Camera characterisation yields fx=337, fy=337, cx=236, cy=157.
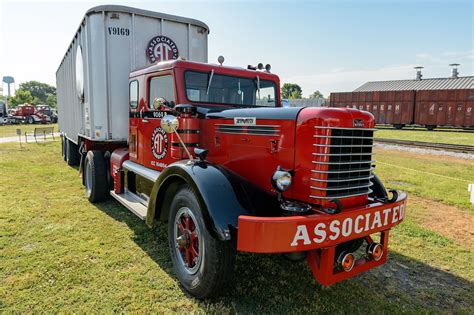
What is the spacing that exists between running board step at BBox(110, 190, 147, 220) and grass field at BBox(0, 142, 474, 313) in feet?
1.24

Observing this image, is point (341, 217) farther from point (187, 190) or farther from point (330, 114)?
point (187, 190)

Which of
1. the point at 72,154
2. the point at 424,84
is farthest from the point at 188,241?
the point at 424,84

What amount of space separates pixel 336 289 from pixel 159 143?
106 inches

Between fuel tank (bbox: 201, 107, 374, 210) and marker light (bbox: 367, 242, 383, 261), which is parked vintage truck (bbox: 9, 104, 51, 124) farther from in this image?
marker light (bbox: 367, 242, 383, 261)

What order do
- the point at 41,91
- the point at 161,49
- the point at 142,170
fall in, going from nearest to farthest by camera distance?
the point at 142,170
the point at 161,49
the point at 41,91

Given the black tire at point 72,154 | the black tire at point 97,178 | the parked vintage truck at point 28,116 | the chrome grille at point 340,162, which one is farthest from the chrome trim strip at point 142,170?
the parked vintage truck at point 28,116

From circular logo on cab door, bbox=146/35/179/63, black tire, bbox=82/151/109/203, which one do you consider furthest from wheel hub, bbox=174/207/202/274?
circular logo on cab door, bbox=146/35/179/63

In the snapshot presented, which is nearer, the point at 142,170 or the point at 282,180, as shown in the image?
the point at 282,180

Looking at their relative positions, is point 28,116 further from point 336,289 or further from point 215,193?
point 336,289

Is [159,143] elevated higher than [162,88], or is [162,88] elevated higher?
[162,88]

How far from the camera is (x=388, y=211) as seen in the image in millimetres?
2928

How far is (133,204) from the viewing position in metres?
4.53

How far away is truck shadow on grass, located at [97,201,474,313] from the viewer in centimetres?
295

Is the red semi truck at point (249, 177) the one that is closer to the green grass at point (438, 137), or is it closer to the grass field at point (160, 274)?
the grass field at point (160, 274)
